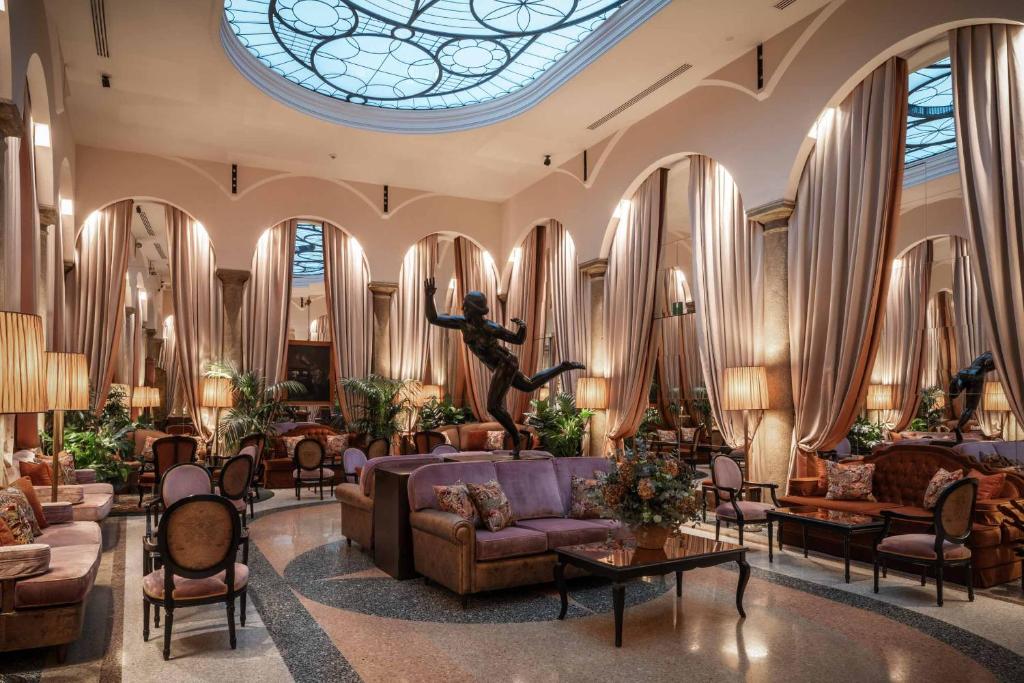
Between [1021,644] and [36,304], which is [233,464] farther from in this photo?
[1021,644]

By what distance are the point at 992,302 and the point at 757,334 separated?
2.74 metres

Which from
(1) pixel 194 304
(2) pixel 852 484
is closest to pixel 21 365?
(2) pixel 852 484

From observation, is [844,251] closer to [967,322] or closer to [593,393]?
[967,322]

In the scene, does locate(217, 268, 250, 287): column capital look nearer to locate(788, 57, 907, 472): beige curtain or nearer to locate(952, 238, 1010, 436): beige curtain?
locate(788, 57, 907, 472): beige curtain

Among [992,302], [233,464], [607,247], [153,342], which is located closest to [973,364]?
[992,302]

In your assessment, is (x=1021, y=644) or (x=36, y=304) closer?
(x=1021, y=644)

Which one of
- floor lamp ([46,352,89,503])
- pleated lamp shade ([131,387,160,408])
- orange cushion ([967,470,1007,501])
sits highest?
floor lamp ([46,352,89,503])

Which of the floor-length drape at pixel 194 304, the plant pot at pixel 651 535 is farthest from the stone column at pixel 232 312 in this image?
the plant pot at pixel 651 535

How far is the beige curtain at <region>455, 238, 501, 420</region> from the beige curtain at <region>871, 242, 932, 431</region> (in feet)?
27.0

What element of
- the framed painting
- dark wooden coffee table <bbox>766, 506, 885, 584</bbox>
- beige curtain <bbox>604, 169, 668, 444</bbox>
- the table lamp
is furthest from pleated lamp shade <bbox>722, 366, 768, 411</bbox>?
the framed painting

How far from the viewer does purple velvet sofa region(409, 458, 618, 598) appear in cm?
537

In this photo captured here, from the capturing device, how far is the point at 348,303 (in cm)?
1404

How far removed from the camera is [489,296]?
1491 cm

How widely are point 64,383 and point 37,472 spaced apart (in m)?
2.39
